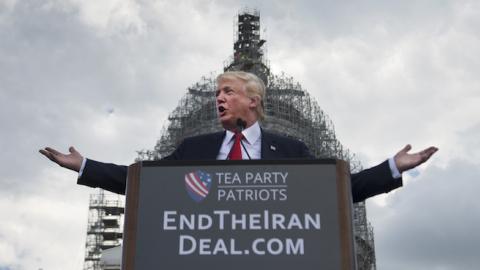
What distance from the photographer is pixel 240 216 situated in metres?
3.90

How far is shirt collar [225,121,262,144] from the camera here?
16.6 ft

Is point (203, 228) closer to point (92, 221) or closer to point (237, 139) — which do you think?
point (237, 139)

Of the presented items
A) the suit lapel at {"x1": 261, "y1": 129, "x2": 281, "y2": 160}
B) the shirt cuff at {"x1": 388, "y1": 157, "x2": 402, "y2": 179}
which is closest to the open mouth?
the suit lapel at {"x1": 261, "y1": 129, "x2": 281, "y2": 160}

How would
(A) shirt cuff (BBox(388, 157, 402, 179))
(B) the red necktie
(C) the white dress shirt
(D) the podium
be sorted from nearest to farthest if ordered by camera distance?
1. (D) the podium
2. (A) shirt cuff (BBox(388, 157, 402, 179))
3. (B) the red necktie
4. (C) the white dress shirt

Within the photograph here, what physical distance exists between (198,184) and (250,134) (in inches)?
48.3

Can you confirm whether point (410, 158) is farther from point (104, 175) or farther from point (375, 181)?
point (104, 175)

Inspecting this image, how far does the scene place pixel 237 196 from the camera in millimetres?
3920

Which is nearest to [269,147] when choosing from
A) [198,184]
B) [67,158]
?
[198,184]

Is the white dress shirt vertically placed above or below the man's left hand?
above

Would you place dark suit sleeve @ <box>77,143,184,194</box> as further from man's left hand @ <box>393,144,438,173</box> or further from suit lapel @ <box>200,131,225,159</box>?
man's left hand @ <box>393,144,438,173</box>

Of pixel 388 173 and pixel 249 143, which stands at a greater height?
pixel 249 143

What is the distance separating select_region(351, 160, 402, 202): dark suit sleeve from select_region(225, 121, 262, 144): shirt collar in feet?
3.05

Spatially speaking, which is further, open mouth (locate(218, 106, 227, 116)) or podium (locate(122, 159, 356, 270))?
open mouth (locate(218, 106, 227, 116))

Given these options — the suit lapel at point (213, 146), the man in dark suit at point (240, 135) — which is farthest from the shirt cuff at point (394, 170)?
the suit lapel at point (213, 146)
